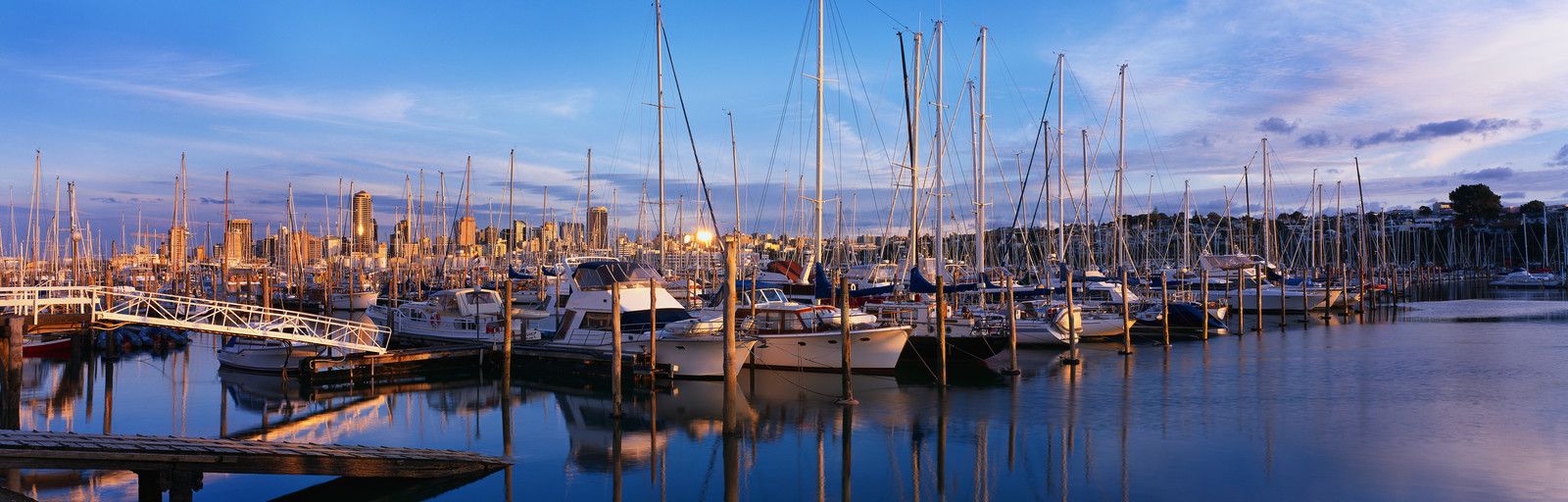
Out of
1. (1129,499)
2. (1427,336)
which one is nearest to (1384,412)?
(1129,499)

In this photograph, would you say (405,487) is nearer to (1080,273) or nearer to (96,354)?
(96,354)

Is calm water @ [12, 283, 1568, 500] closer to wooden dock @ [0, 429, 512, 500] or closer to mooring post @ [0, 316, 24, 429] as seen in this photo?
wooden dock @ [0, 429, 512, 500]

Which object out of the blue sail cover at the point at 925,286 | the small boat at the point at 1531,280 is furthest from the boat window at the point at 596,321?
the small boat at the point at 1531,280

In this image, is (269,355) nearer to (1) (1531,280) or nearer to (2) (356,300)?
(2) (356,300)

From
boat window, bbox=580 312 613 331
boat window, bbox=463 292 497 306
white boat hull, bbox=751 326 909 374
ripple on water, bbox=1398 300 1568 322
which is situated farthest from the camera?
ripple on water, bbox=1398 300 1568 322

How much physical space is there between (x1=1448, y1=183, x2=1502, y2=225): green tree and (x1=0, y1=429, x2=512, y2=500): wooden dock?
534ft

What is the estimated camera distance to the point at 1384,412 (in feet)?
83.7

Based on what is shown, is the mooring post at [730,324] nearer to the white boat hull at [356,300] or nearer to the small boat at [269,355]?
the small boat at [269,355]

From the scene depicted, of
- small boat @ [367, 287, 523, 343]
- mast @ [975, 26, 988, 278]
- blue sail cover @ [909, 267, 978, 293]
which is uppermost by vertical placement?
mast @ [975, 26, 988, 278]

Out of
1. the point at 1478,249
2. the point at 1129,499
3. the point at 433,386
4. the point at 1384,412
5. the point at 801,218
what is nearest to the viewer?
the point at 1129,499

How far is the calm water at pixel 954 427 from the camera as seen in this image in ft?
59.9

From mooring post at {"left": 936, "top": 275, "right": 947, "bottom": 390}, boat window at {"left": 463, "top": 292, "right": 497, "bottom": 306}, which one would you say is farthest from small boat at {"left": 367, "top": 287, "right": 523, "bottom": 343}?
mooring post at {"left": 936, "top": 275, "right": 947, "bottom": 390}

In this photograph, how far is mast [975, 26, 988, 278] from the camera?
41531 millimetres

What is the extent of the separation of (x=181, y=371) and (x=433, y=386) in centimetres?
1143
